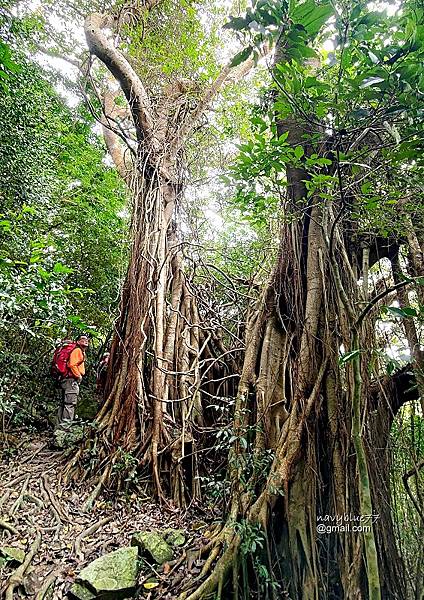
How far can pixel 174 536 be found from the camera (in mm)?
2910

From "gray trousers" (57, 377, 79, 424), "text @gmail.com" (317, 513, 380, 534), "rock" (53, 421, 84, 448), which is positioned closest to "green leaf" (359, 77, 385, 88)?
"text @gmail.com" (317, 513, 380, 534)

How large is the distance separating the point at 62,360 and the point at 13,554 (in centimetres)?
231

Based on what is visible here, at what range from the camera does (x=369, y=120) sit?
1750 millimetres

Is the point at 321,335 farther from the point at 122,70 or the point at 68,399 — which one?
the point at 122,70

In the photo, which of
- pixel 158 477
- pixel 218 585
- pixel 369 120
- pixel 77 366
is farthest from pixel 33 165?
pixel 218 585

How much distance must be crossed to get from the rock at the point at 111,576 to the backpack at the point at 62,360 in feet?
7.73

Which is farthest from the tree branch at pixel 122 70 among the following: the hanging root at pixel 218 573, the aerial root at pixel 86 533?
the hanging root at pixel 218 573

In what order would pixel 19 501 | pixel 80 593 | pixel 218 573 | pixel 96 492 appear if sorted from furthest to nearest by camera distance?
pixel 96 492, pixel 19 501, pixel 80 593, pixel 218 573

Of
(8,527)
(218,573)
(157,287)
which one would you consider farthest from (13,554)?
(157,287)

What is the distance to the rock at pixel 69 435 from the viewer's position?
13.1 ft

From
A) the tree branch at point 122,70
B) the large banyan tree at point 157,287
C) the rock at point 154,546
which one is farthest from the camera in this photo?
the tree branch at point 122,70

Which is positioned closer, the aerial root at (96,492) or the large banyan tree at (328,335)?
the large banyan tree at (328,335)

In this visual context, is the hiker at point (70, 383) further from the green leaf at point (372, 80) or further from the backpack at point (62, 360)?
the green leaf at point (372, 80)

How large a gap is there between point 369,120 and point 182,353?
292 cm
